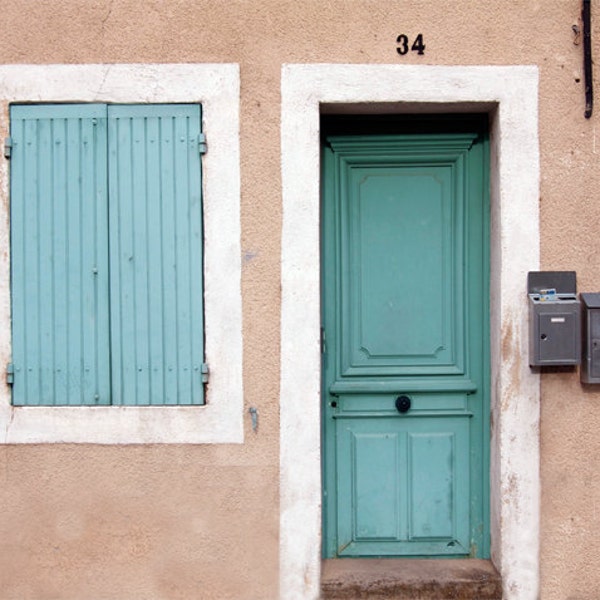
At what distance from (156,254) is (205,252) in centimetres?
25

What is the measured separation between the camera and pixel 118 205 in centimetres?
406

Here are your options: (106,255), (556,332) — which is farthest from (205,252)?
(556,332)


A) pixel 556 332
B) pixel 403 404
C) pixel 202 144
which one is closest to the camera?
pixel 556 332

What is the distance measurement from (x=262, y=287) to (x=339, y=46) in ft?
4.08

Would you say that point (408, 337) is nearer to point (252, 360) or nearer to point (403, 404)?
point (403, 404)

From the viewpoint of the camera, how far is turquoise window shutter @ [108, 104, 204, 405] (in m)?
4.04

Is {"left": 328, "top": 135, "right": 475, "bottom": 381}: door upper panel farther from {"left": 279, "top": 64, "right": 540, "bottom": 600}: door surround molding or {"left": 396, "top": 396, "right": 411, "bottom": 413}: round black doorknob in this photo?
{"left": 279, "top": 64, "right": 540, "bottom": 600}: door surround molding

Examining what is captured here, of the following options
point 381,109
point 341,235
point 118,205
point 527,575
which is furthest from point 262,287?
point 527,575

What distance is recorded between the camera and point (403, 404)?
168 inches

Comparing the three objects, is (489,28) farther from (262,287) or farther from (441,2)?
(262,287)

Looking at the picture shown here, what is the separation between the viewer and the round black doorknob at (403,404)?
4270mm

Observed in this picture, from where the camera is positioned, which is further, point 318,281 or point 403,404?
point 403,404

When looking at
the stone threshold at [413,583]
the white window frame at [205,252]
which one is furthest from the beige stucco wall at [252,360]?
the stone threshold at [413,583]

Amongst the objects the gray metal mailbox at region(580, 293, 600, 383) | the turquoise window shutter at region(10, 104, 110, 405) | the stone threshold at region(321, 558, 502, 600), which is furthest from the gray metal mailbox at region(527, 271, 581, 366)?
the turquoise window shutter at region(10, 104, 110, 405)
